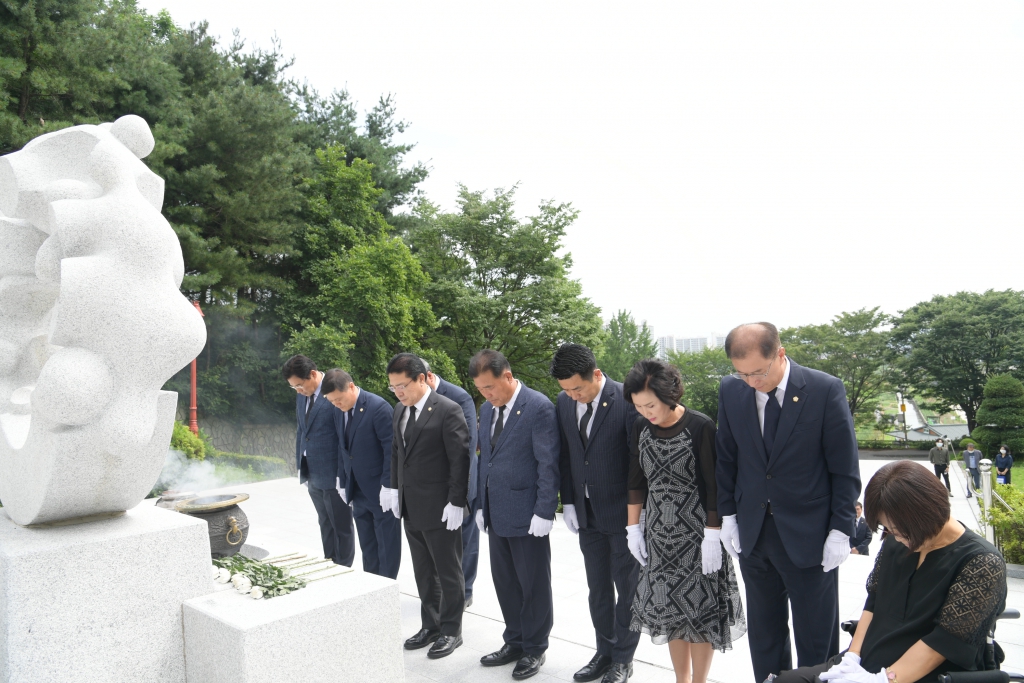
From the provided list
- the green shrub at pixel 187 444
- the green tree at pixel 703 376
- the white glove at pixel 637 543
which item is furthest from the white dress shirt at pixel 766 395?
the green tree at pixel 703 376

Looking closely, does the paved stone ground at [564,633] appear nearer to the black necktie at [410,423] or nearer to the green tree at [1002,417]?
the black necktie at [410,423]

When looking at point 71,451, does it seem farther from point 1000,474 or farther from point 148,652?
point 1000,474

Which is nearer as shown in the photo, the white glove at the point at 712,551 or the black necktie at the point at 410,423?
the white glove at the point at 712,551

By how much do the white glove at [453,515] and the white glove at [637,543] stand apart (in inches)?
40.6

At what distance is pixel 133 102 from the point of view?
13523mm

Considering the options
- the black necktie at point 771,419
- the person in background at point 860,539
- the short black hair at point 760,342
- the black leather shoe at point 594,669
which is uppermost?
the short black hair at point 760,342

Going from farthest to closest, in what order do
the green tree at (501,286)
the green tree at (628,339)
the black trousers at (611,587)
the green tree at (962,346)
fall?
the green tree at (628,339) < the green tree at (962,346) < the green tree at (501,286) < the black trousers at (611,587)

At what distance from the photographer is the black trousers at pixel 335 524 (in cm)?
504

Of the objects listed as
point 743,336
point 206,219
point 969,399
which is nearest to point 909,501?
point 743,336

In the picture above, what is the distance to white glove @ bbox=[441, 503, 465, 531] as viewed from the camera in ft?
12.2

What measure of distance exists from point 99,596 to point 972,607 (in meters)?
3.00

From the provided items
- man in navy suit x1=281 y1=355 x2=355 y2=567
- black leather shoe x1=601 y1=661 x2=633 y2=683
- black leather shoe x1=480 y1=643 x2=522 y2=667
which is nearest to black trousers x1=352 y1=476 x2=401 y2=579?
man in navy suit x1=281 y1=355 x2=355 y2=567

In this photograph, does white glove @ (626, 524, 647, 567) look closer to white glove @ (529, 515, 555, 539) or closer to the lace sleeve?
white glove @ (529, 515, 555, 539)

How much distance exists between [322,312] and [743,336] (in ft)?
50.9
